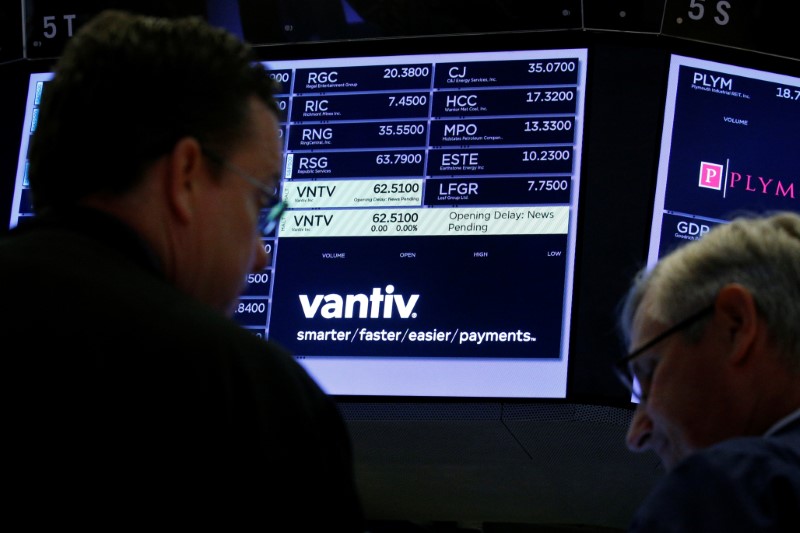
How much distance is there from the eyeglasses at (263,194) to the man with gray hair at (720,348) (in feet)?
2.15

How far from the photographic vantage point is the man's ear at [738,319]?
75.0 inches

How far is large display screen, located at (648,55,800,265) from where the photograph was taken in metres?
3.20

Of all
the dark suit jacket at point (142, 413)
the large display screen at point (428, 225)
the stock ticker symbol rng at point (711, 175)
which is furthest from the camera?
the stock ticker symbol rng at point (711, 175)

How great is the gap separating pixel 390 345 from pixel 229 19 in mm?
1077

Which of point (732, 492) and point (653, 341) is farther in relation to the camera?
point (653, 341)

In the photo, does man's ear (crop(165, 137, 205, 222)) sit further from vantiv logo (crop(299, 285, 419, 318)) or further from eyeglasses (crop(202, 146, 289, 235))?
vantiv logo (crop(299, 285, 419, 318))

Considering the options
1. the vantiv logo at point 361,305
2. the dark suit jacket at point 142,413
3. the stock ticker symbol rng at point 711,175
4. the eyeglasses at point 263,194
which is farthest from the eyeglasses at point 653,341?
the stock ticker symbol rng at point 711,175

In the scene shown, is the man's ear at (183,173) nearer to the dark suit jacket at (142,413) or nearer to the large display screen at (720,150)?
the dark suit jacket at (142,413)

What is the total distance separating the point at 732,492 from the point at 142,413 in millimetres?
772

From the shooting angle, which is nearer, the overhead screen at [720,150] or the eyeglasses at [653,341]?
the eyeglasses at [653,341]

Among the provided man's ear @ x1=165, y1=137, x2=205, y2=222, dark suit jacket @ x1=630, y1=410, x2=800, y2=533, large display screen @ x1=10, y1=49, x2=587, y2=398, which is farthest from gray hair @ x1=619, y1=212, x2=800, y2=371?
large display screen @ x1=10, y1=49, x2=587, y2=398

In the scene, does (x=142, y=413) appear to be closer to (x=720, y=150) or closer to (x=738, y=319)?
(x=738, y=319)

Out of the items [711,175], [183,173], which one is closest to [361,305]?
[711,175]

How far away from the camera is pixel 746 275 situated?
1948mm
